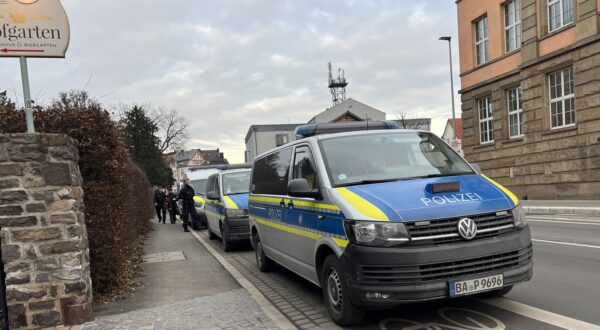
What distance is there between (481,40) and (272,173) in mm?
25009

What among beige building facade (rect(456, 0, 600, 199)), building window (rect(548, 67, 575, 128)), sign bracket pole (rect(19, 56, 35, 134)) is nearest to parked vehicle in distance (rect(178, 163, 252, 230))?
sign bracket pole (rect(19, 56, 35, 134))

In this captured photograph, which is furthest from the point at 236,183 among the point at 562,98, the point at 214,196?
the point at 562,98

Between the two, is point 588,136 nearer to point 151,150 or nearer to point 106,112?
point 106,112

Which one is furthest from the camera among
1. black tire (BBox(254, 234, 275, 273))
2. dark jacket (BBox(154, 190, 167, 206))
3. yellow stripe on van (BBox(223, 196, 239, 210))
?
dark jacket (BBox(154, 190, 167, 206))

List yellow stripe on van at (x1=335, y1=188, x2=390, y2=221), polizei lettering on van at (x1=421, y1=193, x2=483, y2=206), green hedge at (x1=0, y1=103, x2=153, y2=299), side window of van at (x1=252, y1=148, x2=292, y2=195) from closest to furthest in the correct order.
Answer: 1. yellow stripe on van at (x1=335, y1=188, x2=390, y2=221)
2. polizei lettering on van at (x1=421, y1=193, x2=483, y2=206)
3. green hedge at (x1=0, y1=103, x2=153, y2=299)
4. side window of van at (x1=252, y1=148, x2=292, y2=195)

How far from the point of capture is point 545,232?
11.6 m

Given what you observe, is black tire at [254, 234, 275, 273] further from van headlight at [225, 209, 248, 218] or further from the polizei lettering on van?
the polizei lettering on van

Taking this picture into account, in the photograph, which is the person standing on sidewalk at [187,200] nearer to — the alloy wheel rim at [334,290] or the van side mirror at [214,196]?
the van side mirror at [214,196]

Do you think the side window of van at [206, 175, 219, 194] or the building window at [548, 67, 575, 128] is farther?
the building window at [548, 67, 575, 128]

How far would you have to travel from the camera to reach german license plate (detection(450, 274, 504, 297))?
4434 mm

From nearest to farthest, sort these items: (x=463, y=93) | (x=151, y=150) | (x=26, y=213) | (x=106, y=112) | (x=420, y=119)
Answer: (x=26, y=213), (x=106, y=112), (x=463, y=93), (x=151, y=150), (x=420, y=119)

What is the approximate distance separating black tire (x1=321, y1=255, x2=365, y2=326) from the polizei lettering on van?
3.31 feet

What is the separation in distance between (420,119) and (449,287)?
216 feet

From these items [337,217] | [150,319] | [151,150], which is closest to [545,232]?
[337,217]
